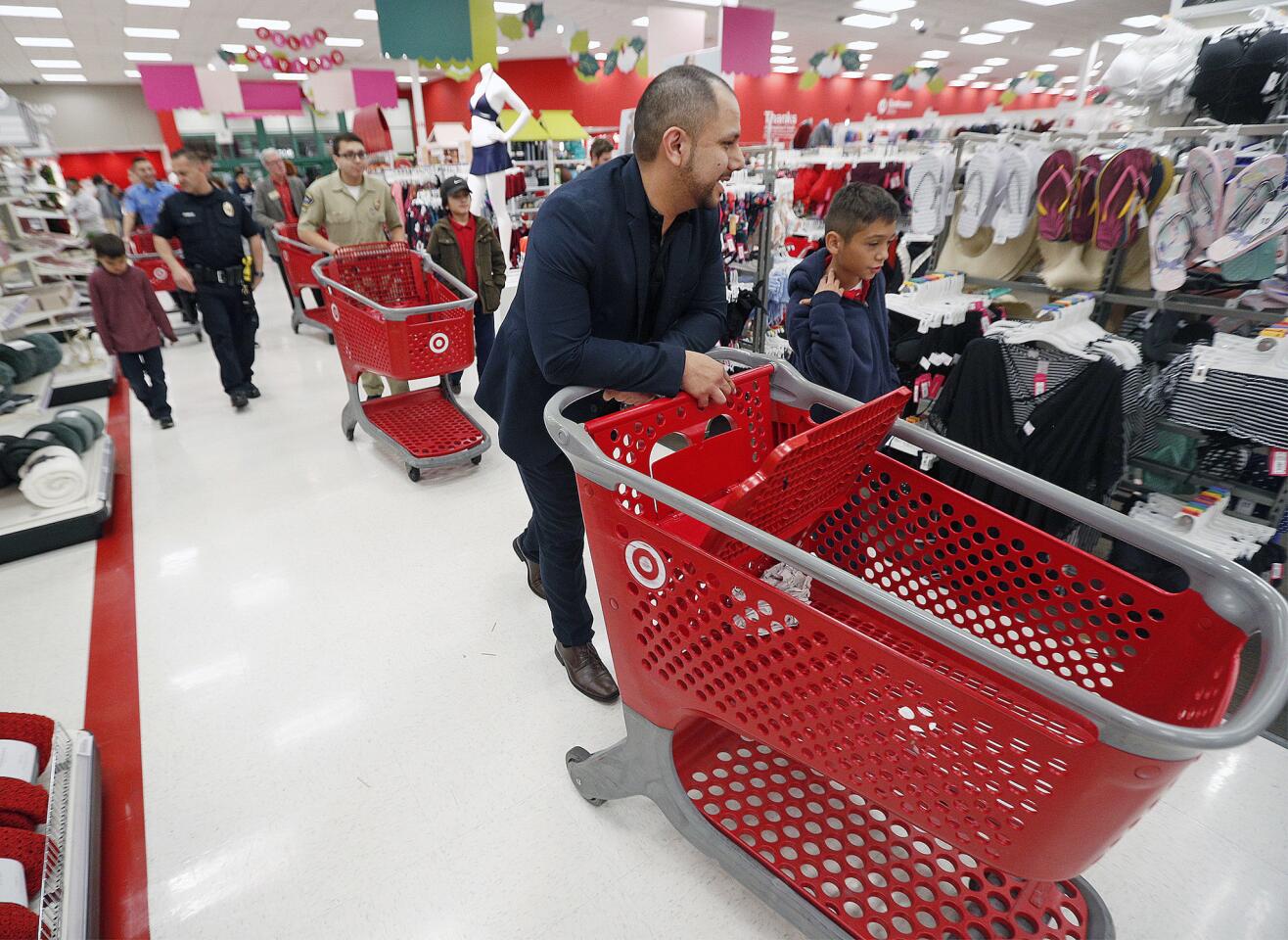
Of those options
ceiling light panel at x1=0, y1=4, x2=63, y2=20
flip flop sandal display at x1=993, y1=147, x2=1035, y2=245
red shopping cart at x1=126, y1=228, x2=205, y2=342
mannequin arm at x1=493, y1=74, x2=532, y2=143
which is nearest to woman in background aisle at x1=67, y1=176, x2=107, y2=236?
red shopping cart at x1=126, y1=228, x2=205, y2=342

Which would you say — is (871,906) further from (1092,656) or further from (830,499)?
(830,499)

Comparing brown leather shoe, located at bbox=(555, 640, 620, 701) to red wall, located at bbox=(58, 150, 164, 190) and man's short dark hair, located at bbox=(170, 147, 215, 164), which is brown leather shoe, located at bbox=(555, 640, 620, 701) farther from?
red wall, located at bbox=(58, 150, 164, 190)

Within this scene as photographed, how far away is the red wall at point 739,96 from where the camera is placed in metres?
18.3

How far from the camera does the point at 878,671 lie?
116 centimetres

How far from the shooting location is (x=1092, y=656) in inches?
56.4

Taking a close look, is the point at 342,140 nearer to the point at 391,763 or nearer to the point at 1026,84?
the point at 391,763

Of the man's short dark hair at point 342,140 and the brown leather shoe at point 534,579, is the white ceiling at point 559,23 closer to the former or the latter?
the man's short dark hair at point 342,140

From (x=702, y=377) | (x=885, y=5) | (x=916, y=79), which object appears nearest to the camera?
(x=702, y=377)

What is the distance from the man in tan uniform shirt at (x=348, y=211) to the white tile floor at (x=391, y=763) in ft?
6.61

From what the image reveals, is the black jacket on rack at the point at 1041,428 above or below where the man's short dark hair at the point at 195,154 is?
below

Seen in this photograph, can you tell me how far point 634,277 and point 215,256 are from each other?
4.16 metres

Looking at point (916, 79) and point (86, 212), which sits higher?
point (916, 79)

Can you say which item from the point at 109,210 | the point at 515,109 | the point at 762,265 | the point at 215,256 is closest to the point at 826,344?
the point at 762,265

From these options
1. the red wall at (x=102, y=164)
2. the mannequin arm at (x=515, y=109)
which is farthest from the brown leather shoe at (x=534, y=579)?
the red wall at (x=102, y=164)
